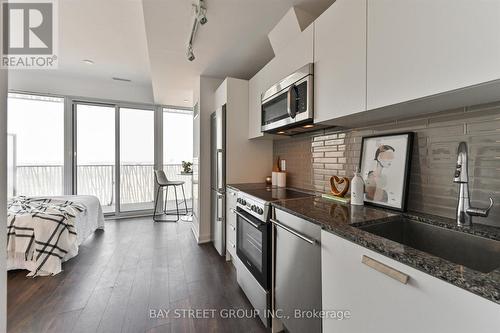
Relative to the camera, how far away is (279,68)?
194cm

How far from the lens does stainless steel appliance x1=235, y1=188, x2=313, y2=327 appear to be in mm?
1572

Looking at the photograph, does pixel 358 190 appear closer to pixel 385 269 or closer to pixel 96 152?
pixel 385 269

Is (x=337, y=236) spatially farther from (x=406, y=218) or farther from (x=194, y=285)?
(x=194, y=285)

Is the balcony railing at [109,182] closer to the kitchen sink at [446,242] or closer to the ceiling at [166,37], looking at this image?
the ceiling at [166,37]

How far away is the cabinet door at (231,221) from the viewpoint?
91.3 inches

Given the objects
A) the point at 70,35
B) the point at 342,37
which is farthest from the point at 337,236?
the point at 70,35

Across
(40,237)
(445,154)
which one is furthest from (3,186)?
(40,237)

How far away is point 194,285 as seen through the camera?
213 cm

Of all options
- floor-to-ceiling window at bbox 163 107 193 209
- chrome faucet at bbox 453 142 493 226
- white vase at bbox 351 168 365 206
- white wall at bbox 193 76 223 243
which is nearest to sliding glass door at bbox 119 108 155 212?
floor-to-ceiling window at bbox 163 107 193 209

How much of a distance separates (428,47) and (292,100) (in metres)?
0.87

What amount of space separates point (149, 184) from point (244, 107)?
3.35 metres

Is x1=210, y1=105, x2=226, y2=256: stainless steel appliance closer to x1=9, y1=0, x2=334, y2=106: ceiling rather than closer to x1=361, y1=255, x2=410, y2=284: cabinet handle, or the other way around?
x1=9, y1=0, x2=334, y2=106: ceiling

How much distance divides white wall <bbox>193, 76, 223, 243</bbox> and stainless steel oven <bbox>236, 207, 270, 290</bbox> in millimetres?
1215

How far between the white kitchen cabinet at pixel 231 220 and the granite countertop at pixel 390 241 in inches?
35.8
